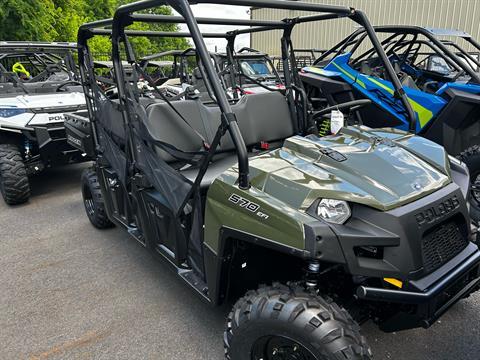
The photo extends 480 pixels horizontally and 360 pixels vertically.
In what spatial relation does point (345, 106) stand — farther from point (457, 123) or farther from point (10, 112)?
point (10, 112)

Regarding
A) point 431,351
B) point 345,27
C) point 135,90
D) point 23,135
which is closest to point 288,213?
point 431,351

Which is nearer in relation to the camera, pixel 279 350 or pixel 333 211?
pixel 333 211

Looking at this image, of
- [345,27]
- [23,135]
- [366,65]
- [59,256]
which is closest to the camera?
[59,256]

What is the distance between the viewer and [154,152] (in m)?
2.43

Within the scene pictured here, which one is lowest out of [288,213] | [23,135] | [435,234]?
[23,135]

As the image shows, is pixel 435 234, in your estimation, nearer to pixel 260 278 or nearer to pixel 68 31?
pixel 260 278

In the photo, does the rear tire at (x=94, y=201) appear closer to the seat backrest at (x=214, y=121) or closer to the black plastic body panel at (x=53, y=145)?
the black plastic body panel at (x=53, y=145)

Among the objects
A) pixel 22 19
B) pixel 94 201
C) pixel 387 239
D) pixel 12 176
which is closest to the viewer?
pixel 387 239

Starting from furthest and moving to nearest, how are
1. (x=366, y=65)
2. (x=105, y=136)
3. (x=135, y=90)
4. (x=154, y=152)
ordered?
1. (x=366, y=65)
2. (x=105, y=136)
3. (x=135, y=90)
4. (x=154, y=152)

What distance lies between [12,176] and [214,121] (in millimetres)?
2802

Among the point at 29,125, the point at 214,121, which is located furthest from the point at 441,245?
the point at 29,125

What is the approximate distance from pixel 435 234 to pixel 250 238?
789 mm

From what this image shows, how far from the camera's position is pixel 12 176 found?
14.6ft

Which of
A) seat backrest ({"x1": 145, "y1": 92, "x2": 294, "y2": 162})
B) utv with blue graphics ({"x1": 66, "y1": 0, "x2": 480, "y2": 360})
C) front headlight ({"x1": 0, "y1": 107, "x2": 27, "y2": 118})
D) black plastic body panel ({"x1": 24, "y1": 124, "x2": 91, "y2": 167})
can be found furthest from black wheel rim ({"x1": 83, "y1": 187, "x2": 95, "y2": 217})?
seat backrest ({"x1": 145, "y1": 92, "x2": 294, "y2": 162})
